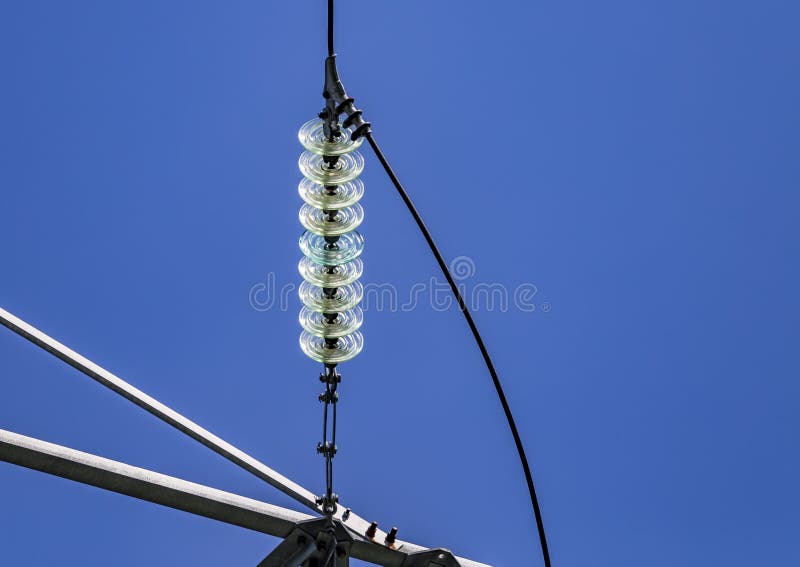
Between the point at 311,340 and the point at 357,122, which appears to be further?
the point at 311,340

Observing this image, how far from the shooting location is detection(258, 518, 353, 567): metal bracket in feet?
19.1

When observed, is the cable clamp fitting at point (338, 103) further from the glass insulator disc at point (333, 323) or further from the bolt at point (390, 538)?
the bolt at point (390, 538)

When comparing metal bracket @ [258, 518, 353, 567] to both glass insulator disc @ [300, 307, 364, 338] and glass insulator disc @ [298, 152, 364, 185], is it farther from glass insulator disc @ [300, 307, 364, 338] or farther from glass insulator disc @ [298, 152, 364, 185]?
glass insulator disc @ [298, 152, 364, 185]

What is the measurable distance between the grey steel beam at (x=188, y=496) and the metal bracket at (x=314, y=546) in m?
0.01

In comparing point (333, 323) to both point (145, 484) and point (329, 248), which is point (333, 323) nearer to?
point (329, 248)

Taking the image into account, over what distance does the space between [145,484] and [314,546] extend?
0.89 m

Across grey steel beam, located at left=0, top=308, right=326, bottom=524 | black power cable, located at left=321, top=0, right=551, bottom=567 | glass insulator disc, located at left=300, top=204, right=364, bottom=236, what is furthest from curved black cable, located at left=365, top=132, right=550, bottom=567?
grey steel beam, located at left=0, top=308, right=326, bottom=524

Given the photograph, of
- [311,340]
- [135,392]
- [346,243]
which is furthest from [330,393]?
[135,392]

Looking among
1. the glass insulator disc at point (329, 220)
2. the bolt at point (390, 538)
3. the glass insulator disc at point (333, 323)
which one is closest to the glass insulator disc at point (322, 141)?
the glass insulator disc at point (329, 220)

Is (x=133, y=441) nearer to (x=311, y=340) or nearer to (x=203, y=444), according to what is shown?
(x=203, y=444)

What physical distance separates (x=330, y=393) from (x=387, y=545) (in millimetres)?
837

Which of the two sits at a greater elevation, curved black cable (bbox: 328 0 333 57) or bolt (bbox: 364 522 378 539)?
curved black cable (bbox: 328 0 333 57)

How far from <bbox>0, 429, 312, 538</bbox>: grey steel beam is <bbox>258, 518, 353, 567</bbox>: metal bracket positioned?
0.21 ft

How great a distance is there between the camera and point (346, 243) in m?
5.62
